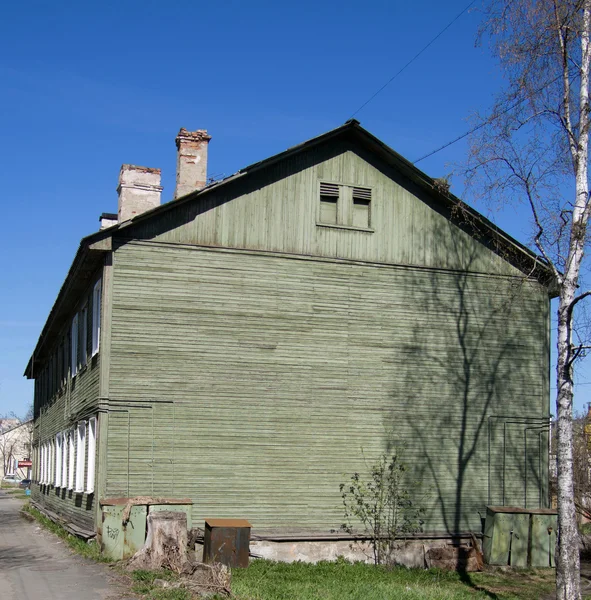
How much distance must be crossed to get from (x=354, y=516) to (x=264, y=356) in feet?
13.8

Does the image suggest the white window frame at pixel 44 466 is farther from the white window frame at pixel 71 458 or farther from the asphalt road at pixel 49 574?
the asphalt road at pixel 49 574

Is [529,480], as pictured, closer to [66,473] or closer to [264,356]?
[264,356]

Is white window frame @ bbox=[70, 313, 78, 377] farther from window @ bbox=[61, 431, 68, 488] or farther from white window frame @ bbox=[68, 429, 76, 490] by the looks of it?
window @ bbox=[61, 431, 68, 488]

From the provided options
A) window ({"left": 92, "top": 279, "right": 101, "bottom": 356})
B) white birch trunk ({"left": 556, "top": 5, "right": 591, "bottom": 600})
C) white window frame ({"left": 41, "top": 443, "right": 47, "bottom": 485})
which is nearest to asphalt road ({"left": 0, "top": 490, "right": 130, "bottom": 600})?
window ({"left": 92, "top": 279, "right": 101, "bottom": 356})

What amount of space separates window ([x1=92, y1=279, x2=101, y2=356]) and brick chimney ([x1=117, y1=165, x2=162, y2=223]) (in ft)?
9.92

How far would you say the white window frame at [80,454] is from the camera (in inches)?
864

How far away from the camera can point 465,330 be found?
2183cm

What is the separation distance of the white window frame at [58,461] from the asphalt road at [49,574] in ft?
21.8

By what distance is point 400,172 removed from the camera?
71.3 ft

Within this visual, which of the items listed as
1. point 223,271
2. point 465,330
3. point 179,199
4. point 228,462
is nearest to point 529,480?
point 465,330

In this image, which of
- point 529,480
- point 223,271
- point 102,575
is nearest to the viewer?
point 102,575

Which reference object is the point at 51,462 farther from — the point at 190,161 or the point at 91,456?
the point at 190,161

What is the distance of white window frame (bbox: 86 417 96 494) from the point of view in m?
19.8

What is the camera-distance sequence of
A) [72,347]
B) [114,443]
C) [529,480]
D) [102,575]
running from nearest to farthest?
[102,575], [114,443], [529,480], [72,347]
